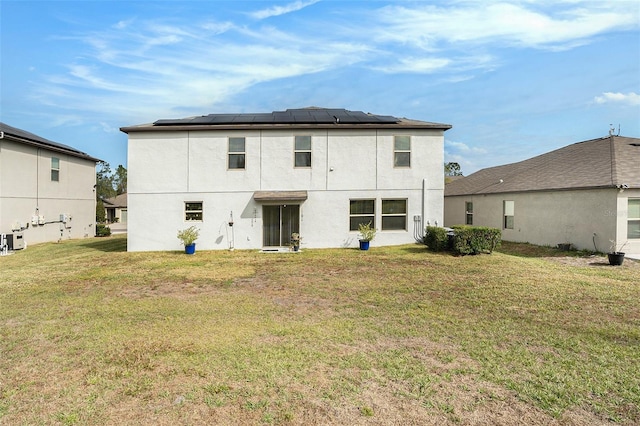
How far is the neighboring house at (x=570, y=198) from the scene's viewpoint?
1270 cm

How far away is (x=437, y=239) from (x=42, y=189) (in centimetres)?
2197

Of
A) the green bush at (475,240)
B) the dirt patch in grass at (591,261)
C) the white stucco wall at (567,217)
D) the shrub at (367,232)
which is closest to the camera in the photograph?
the dirt patch in grass at (591,261)

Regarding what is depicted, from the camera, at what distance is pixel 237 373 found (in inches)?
155

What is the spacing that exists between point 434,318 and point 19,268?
13.6 metres

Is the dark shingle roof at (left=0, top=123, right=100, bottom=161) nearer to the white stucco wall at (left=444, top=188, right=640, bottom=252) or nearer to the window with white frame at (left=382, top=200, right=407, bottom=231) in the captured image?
the window with white frame at (left=382, top=200, right=407, bottom=231)

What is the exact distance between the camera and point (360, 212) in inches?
599

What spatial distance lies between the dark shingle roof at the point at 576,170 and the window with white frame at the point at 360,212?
829 cm

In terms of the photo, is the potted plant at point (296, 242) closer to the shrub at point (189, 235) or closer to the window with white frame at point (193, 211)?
the shrub at point (189, 235)

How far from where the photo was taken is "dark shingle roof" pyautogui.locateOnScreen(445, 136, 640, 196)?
44.2 feet

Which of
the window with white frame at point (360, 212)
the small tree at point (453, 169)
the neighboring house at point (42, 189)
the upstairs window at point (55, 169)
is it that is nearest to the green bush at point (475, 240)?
the window with white frame at point (360, 212)

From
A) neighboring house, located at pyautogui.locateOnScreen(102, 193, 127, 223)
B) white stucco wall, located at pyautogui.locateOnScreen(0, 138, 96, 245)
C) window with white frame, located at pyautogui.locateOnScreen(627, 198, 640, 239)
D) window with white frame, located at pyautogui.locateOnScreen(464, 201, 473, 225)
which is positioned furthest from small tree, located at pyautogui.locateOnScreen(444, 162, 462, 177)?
white stucco wall, located at pyautogui.locateOnScreen(0, 138, 96, 245)

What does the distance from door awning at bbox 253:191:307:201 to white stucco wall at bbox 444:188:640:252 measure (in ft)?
38.2

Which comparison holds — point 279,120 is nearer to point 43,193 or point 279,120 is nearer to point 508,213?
point 508,213

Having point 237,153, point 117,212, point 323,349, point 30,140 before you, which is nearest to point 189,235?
point 237,153
